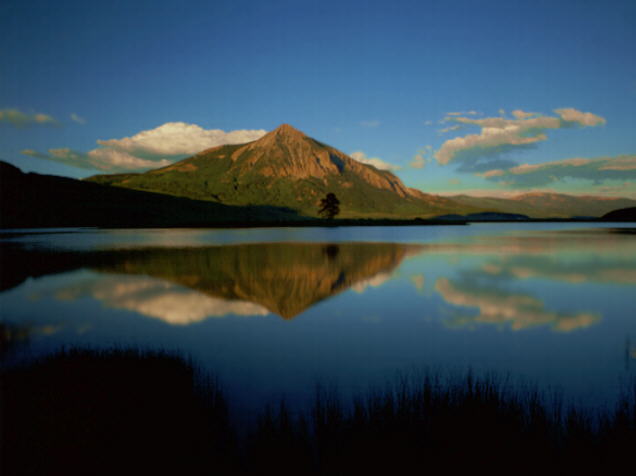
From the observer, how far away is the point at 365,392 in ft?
34.8

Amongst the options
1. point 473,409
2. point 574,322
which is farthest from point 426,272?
point 473,409

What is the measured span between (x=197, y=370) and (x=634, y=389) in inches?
470

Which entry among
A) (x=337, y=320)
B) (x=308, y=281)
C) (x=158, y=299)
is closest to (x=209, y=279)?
(x=158, y=299)

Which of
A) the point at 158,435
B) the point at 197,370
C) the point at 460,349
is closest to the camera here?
the point at 158,435

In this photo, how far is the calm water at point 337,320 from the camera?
41.2 feet

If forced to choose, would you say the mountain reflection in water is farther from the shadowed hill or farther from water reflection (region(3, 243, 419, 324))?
the shadowed hill

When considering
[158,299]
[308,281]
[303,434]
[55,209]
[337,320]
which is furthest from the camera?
[55,209]

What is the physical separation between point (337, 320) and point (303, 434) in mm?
11760

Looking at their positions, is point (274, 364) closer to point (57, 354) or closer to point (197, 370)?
point (197, 370)

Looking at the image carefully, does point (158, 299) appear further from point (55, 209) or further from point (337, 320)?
point (55, 209)

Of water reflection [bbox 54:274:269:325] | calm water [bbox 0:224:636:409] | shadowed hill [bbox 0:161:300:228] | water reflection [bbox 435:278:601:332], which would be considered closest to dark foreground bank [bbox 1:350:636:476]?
calm water [bbox 0:224:636:409]

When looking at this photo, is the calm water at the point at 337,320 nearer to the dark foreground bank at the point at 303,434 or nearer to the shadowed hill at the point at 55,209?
the dark foreground bank at the point at 303,434

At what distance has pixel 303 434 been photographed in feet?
25.3

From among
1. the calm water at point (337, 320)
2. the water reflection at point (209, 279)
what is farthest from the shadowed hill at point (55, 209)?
the calm water at point (337, 320)
